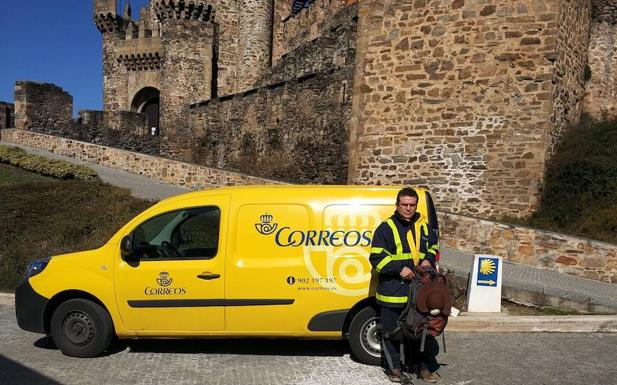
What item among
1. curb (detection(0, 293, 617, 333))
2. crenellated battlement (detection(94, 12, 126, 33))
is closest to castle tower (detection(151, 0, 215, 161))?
crenellated battlement (detection(94, 12, 126, 33))

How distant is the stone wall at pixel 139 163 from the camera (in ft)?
53.4

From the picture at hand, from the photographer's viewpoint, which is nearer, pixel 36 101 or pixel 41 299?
pixel 41 299

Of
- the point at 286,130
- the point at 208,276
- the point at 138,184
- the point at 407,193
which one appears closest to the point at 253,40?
the point at 286,130

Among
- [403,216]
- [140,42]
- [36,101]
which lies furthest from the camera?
[140,42]

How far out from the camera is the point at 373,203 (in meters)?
5.07

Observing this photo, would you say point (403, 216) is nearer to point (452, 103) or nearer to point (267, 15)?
point (452, 103)

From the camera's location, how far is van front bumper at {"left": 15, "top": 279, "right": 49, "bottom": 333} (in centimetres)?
516

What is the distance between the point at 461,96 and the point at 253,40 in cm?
2177

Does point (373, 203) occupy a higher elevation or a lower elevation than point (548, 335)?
higher

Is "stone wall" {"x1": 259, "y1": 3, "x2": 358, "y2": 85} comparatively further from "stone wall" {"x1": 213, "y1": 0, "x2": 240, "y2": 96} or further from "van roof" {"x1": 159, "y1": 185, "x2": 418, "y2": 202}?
"van roof" {"x1": 159, "y1": 185, "x2": 418, "y2": 202}

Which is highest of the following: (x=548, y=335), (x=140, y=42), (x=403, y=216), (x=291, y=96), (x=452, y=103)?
(x=140, y=42)

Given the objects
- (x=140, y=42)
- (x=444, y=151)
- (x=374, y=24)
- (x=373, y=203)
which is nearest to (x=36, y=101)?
→ (x=140, y=42)

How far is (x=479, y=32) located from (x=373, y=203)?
25.3ft

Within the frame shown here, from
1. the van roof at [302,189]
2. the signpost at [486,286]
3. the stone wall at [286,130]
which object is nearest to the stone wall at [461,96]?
the stone wall at [286,130]
